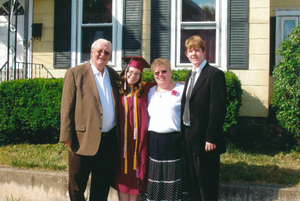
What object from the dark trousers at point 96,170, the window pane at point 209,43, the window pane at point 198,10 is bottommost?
the dark trousers at point 96,170

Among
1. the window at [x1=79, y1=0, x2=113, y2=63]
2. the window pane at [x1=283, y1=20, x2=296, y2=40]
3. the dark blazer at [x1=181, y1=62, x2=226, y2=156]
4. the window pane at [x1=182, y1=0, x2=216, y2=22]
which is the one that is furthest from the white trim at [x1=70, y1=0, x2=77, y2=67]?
the window pane at [x1=283, y1=20, x2=296, y2=40]

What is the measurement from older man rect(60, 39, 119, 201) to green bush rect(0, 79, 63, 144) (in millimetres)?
2749

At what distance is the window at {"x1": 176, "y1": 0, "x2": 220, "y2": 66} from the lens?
640cm

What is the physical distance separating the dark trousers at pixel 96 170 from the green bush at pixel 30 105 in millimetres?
2780

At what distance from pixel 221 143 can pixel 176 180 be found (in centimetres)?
59

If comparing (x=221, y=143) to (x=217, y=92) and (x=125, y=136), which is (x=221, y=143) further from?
(x=125, y=136)

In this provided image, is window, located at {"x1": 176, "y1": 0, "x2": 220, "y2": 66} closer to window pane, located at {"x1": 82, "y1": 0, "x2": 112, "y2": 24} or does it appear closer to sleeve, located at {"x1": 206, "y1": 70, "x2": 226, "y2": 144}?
window pane, located at {"x1": 82, "y1": 0, "x2": 112, "y2": 24}

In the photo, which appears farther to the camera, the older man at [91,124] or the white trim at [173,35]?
the white trim at [173,35]

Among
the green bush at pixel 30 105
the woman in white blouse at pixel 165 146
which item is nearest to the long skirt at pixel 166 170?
the woman in white blouse at pixel 165 146

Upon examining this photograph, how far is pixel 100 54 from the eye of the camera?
305cm

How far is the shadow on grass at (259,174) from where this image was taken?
388 centimetres

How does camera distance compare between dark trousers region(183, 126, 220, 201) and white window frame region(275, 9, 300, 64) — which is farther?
white window frame region(275, 9, 300, 64)

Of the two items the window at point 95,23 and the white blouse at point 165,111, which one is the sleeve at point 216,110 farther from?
the window at point 95,23

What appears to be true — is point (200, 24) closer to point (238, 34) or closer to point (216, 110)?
point (238, 34)
